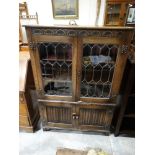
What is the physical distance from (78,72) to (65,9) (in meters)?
2.33

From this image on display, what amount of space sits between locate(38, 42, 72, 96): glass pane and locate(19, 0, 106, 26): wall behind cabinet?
7.34 ft

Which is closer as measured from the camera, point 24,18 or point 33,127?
point 33,127

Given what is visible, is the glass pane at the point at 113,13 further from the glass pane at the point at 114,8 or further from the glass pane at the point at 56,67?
the glass pane at the point at 56,67

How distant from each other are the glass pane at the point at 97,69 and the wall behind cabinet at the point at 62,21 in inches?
88.6

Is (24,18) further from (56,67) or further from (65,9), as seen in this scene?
(56,67)

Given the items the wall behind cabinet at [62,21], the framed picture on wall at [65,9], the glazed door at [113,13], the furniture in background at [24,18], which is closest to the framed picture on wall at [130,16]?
the glazed door at [113,13]

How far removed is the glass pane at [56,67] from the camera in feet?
4.53

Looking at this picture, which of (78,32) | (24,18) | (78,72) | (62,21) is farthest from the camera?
(62,21)

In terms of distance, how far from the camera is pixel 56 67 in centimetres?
150

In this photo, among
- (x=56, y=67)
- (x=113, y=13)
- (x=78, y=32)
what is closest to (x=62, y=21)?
(x=113, y=13)

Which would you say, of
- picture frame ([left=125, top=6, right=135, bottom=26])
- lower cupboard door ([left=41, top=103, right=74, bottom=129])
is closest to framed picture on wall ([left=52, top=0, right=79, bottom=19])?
picture frame ([left=125, top=6, right=135, bottom=26])
